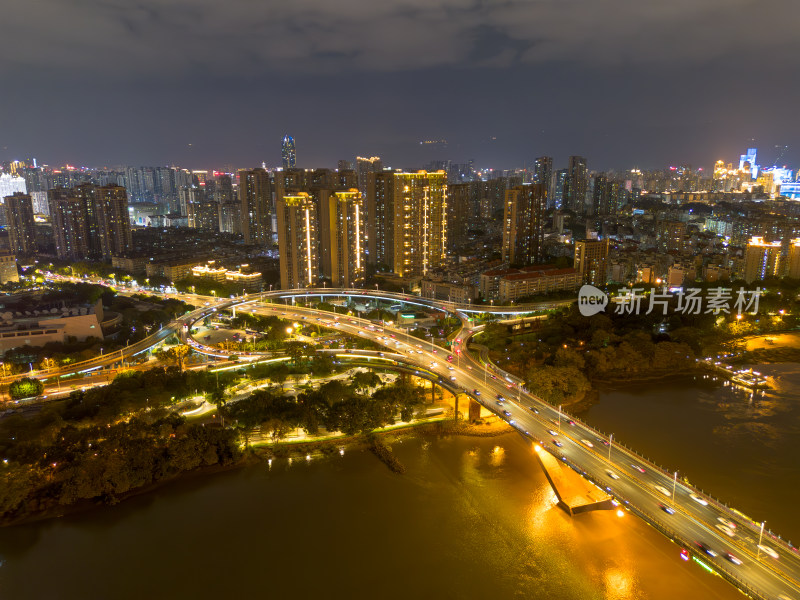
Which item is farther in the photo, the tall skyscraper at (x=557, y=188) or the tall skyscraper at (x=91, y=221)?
the tall skyscraper at (x=557, y=188)

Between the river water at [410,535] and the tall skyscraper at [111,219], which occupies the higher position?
the tall skyscraper at [111,219]

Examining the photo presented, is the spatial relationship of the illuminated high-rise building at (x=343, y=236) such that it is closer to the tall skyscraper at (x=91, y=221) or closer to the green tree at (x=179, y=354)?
the green tree at (x=179, y=354)

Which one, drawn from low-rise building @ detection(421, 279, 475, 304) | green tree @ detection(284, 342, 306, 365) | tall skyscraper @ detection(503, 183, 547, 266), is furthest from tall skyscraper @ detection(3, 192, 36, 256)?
tall skyscraper @ detection(503, 183, 547, 266)

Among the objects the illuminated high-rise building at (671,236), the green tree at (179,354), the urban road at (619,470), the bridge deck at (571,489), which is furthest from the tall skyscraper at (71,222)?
the illuminated high-rise building at (671,236)

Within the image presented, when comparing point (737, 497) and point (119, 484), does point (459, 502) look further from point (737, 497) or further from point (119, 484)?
point (119, 484)

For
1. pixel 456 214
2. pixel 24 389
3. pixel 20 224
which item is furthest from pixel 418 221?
pixel 20 224

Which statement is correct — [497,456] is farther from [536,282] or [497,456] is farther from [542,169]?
[542,169]

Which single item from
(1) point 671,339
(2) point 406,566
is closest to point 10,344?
(2) point 406,566
